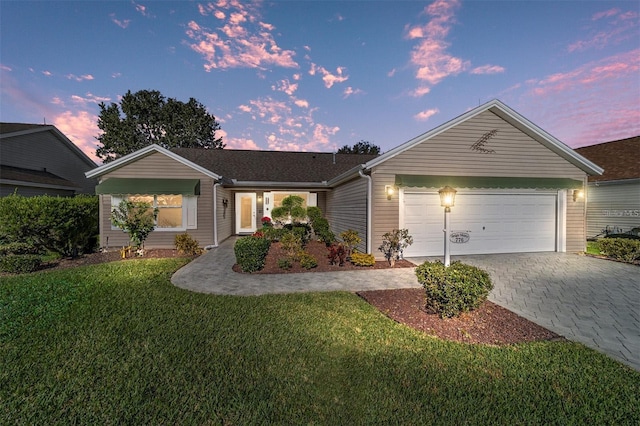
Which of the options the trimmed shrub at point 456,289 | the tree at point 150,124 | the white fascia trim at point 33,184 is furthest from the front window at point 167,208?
the tree at point 150,124

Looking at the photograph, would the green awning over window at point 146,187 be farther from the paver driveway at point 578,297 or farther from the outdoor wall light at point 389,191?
the paver driveway at point 578,297

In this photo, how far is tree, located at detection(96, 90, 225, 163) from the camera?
31266 millimetres

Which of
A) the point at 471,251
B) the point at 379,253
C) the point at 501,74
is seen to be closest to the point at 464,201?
the point at 471,251

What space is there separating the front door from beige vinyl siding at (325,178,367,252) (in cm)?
468

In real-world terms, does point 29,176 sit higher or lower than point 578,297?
higher

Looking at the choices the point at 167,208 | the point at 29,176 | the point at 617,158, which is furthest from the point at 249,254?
the point at 617,158

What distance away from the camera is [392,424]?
230cm

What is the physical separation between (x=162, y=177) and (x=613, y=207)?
2205 cm

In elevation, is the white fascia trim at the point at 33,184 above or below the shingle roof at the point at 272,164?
below

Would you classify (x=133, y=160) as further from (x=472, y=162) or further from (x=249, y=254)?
(x=472, y=162)

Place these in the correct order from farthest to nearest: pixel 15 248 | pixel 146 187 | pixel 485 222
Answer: pixel 146 187 → pixel 485 222 → pixel 15 248

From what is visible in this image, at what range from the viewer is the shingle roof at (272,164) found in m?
14.9

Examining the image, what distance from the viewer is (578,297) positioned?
5609mm

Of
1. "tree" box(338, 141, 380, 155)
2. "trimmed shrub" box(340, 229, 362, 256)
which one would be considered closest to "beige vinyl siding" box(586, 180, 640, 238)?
"trimmed shrub" box(340, 229, 362, 256)
